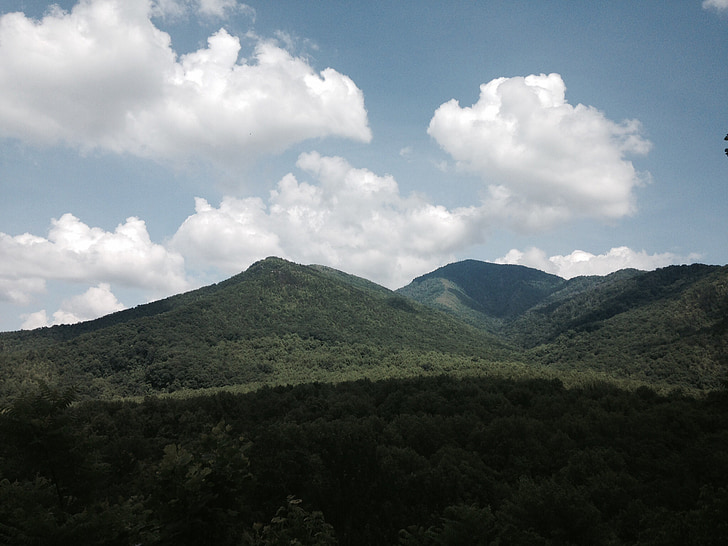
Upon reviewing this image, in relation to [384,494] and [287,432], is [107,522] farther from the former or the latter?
[287,432]

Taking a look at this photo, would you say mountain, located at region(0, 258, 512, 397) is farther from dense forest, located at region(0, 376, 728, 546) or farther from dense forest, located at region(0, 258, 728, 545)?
dense forest, located at region(0, 376, 728, 546)

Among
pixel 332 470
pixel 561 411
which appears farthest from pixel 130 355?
pixel 561 411

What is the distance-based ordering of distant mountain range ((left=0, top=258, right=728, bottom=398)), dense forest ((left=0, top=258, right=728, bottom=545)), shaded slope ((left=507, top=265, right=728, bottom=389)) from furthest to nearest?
distant mountain range ((left=0, top=258, right=728, bottom=398))
shaded slope ((left=507, top=265, right=728, bottom=389))
dense forest ((left=0, top=258, right=728, bottom=545))

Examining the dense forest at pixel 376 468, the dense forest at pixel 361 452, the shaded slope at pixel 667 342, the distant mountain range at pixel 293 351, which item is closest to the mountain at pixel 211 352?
the distant mountain range at pixel 293 351

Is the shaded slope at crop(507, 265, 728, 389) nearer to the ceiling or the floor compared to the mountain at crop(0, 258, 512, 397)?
nearer to the floor

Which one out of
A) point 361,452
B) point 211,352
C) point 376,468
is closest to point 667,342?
point 361,452

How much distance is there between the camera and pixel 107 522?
1252 cm

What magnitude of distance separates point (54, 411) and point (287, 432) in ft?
122

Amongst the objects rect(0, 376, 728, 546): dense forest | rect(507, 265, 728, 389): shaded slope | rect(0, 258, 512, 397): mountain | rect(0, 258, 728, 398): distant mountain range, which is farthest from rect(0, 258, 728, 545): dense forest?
rect(0, 258, 512, 397): mountain

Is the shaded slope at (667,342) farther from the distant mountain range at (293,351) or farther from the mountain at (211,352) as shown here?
the mountain at (211,352)

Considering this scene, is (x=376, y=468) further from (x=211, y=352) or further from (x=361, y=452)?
(x=211, y=352)

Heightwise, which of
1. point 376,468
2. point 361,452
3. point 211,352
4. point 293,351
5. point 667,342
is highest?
point 211,352

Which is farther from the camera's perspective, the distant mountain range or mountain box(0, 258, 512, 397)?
mountain box(0, 258, 512, 397)

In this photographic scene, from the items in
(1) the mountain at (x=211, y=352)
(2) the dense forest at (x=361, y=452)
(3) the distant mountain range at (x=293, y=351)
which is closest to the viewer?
(2) the dense forest at (x=361, y=452)
